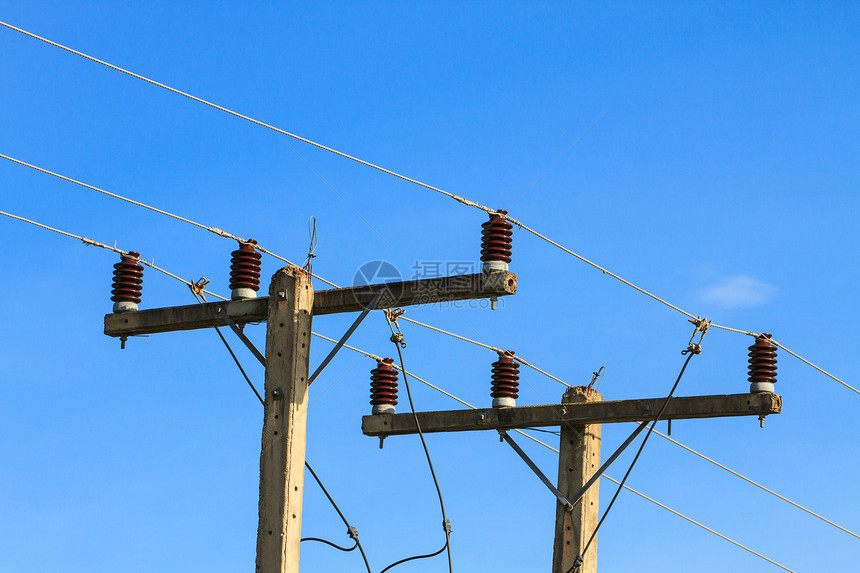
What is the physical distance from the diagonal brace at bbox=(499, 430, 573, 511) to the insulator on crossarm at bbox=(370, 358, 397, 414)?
1.23m

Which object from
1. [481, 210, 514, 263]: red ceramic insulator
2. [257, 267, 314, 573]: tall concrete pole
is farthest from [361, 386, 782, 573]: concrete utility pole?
[257, 267, 314, 573]: tall concrete pole

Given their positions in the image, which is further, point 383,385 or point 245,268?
point 383,385

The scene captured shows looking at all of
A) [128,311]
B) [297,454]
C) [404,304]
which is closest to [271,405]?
[297,454]

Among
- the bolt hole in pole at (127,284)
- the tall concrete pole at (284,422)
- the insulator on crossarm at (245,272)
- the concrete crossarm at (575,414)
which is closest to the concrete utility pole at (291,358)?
the tall concrete pole at (284,422)

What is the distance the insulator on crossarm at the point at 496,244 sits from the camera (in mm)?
9867

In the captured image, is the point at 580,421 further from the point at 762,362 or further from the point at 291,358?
the point at 291,358

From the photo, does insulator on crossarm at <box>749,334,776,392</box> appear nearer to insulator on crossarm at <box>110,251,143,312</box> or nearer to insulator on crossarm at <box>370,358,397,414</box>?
insulator on crossarm at <box>370,358,397,414</box>

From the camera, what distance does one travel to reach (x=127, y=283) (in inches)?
452

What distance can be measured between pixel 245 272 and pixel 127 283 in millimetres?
1323

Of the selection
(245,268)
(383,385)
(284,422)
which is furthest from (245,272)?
(383,385)

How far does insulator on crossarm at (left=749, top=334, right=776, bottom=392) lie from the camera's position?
39.9ft

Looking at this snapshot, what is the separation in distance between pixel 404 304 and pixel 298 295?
77 cm

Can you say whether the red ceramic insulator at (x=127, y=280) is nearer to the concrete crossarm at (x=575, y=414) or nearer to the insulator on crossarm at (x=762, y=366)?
the concrete crossarm at (x=575, y=414)

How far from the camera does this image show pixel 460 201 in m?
10.7
